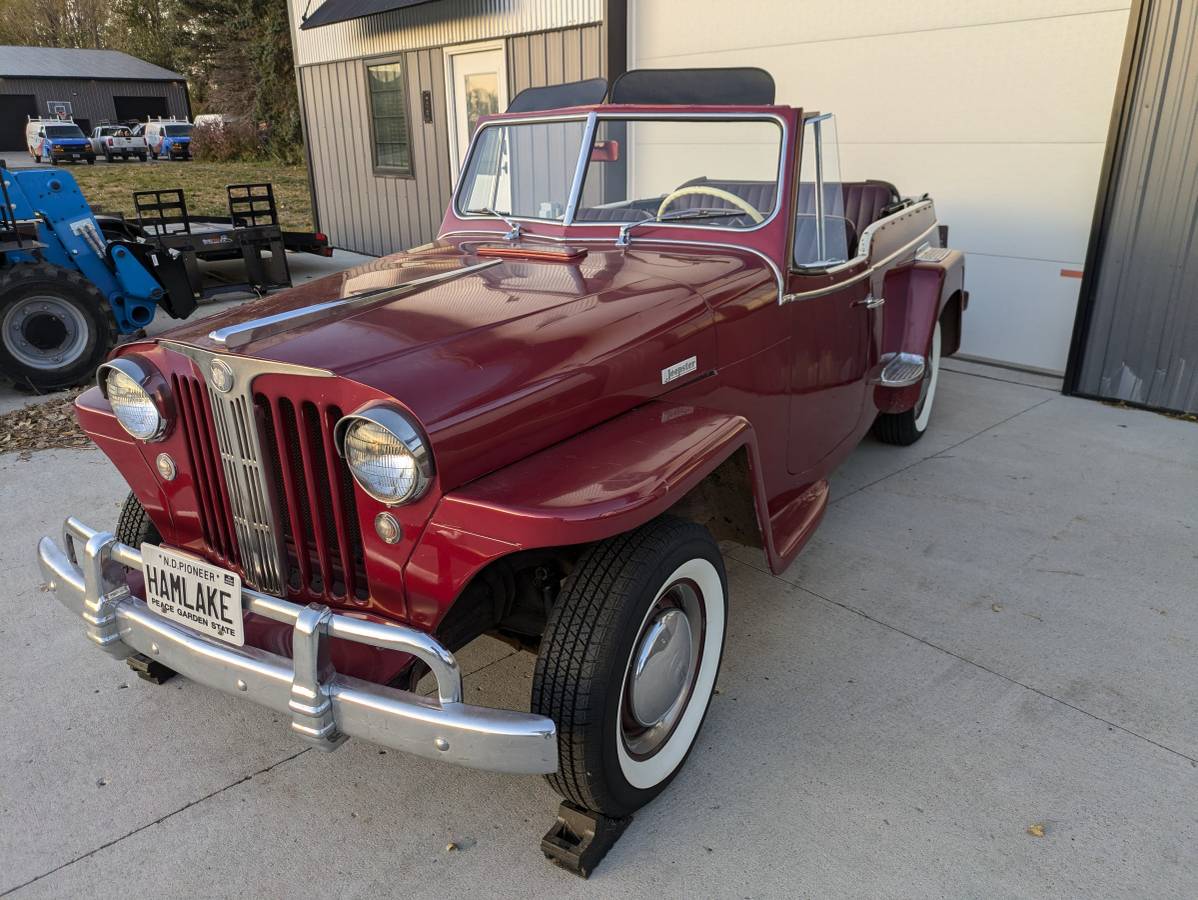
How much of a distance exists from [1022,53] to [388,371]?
5257 millimetres

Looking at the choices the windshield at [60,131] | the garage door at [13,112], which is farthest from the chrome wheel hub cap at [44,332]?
the garage door at [13,112]

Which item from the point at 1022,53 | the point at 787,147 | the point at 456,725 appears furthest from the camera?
the point at 1022,53

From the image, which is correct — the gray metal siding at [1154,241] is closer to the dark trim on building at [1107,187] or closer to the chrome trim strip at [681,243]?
the dark trim on building at [1107,187]

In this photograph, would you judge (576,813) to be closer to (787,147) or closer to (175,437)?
(175,437)

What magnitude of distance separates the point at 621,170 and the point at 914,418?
2192 millimetres

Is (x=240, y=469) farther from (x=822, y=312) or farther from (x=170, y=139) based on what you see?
(x=170, y=139)

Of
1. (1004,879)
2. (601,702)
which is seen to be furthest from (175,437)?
(1004,879)

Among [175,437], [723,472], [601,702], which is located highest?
[175,437]

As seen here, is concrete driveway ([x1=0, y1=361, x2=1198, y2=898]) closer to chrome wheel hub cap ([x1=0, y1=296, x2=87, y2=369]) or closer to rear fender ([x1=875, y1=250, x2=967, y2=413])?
rear fender ([x1=875, y1=250, x2=967, y2=413])

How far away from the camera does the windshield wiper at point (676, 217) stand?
3105 mm

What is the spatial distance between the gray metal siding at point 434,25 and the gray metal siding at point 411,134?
0.35ft

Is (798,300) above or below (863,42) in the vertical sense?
below

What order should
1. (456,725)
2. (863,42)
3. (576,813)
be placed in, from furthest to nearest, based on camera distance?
1. (863,42)
2. (576,813)
3. (456,725)

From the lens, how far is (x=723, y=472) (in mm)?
2570
